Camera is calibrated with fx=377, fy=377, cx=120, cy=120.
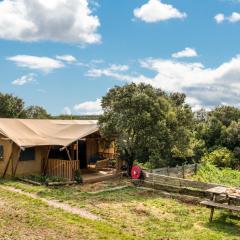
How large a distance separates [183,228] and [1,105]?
4557 cm

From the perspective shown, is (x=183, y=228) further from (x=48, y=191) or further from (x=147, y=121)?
(x=147, y=121)

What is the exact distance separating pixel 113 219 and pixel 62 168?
9.21 m

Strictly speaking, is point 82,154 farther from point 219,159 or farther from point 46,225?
point 46,225

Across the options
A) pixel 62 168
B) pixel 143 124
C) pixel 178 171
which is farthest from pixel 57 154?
pixel 178 171

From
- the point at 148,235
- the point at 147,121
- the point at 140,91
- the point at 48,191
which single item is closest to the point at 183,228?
the point at 148,235

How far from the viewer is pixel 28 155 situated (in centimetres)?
2378

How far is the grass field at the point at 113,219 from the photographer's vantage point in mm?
12492

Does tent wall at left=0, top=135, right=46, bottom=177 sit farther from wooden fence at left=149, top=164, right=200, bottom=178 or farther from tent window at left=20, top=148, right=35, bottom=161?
wooden fence at left=149, top=164, right=200, bottom=178

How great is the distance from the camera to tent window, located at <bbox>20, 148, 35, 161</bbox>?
23.5 metres

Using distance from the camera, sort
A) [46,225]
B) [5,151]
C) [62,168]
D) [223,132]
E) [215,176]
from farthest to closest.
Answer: [223,132]
[215,176]
[5,151]
[62,168]
[46,225]

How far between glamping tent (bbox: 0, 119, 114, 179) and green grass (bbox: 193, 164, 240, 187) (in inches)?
288

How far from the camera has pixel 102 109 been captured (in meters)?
24.1

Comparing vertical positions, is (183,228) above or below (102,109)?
below

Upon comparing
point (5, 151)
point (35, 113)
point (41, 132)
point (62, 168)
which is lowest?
point (62, 168)
